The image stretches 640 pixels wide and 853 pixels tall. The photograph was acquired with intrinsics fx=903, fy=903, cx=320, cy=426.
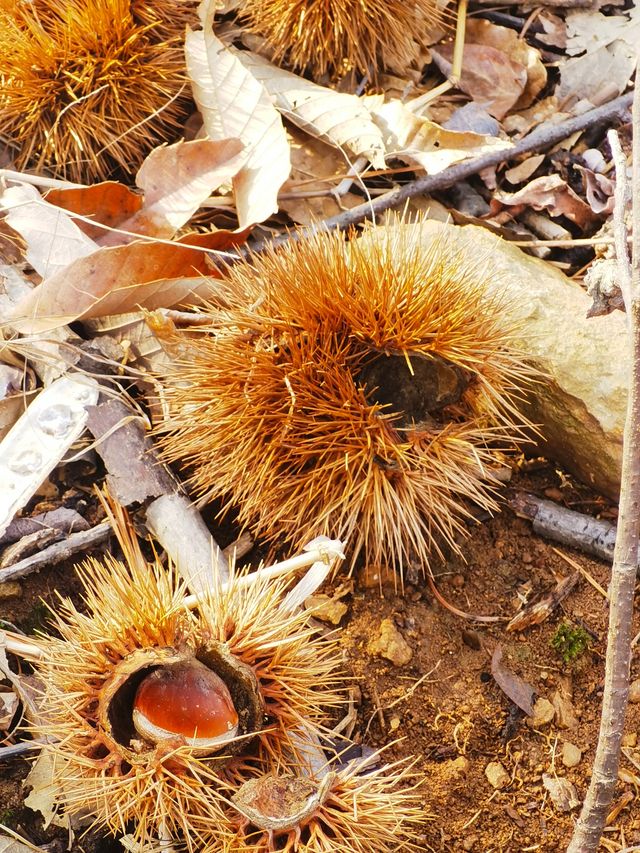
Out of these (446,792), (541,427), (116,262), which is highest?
(116,262)

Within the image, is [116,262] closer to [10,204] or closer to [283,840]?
[10,204]

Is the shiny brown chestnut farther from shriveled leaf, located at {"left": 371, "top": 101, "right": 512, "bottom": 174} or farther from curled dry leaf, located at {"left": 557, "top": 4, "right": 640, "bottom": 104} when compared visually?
curled dry leaf, located at {"left": 557, "top": 4, "right": 640, "bottom": 104}

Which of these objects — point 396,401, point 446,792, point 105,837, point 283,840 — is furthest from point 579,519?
point 105,837

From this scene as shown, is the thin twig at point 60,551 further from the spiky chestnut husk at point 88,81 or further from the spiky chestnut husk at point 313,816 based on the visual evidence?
the spiky chestnut husk at point 88,81

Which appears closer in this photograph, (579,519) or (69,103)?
(579,519)

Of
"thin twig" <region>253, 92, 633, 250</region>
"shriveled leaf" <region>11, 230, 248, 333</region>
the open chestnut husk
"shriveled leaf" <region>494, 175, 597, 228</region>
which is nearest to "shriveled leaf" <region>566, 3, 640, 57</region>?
"thin twig" <region>253, 92, 633, 250</region>

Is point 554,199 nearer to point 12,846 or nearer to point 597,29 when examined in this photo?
point 597,29
